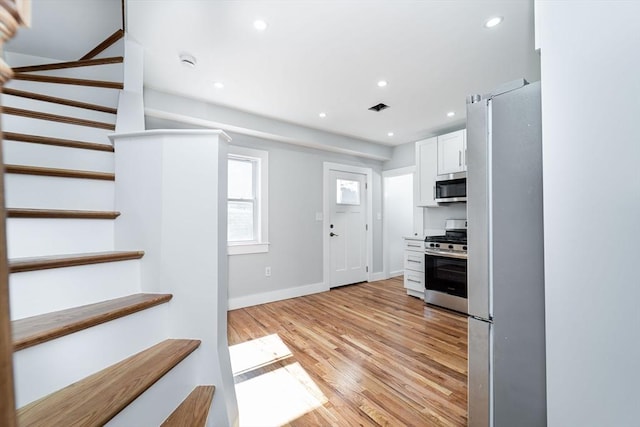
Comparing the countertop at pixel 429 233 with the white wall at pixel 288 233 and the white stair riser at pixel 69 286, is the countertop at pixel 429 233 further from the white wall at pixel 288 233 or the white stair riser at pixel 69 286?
the white stair riser at pixel 69 286

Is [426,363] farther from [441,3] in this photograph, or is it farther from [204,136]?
[441,3]

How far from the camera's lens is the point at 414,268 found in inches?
149

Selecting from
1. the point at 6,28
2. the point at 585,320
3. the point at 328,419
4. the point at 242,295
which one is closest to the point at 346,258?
the point at 242,295

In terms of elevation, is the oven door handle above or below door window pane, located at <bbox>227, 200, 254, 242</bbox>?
below

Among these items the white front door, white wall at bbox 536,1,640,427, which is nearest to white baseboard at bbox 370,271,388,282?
the white front door

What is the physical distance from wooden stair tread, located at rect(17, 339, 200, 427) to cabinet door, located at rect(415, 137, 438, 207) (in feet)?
12.2

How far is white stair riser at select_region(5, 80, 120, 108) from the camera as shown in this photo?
6.78ft

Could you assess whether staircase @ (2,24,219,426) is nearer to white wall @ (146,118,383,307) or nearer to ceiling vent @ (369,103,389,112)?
white wall @ (146,118,383,307)

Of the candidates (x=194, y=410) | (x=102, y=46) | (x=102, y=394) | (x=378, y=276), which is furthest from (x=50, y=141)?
→ (x=378, y=276)

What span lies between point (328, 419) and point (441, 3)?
2607mm

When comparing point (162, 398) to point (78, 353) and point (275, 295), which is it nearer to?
point (78, 353)

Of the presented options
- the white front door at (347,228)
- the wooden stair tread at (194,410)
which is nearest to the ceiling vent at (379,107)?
the white front door at (347,228)

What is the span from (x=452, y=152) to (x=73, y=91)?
4288mm

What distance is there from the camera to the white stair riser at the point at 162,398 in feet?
2.85
